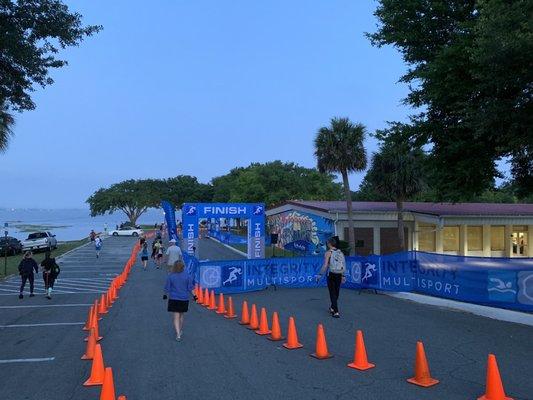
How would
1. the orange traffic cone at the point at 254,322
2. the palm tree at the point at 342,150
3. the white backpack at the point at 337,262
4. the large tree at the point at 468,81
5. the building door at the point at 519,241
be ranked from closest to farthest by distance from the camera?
1. the large tree at the point at 468,81
2. the orange traffic cone at the point at 254,322
3. the white backpack at the point at 337,262
4. the palm tree at the point at 342,150
5. the building door at the point at 519,241

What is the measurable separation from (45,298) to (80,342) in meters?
8.12

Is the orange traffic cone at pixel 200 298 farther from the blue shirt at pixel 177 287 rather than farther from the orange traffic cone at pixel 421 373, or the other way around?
the orange traffic cone at pixel 421 373

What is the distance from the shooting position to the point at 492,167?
1355 centimetres

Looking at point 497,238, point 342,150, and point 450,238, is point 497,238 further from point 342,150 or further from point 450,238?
point 342,150

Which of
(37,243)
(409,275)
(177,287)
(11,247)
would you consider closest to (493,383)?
(177,287)

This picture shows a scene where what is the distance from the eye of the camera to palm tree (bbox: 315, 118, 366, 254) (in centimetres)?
2725

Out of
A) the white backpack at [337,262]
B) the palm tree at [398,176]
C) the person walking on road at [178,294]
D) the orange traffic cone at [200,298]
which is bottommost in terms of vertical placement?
the orange traffic cone at [200,298]

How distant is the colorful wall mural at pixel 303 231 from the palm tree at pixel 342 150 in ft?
8.84

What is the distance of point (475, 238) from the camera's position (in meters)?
31.2

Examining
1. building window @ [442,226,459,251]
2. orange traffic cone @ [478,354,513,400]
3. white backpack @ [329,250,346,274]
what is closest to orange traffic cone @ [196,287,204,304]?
white backpack @ [329,250,346,274]

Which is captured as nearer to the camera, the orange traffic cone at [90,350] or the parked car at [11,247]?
the orange traffic cone at [90,350]

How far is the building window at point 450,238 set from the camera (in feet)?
101

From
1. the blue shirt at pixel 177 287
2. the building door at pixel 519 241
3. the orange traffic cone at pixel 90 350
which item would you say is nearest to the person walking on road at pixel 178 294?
the blue shirt at pixel 177 287

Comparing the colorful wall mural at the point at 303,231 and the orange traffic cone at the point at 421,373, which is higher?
the colorful wall mural at the point at 303,231
